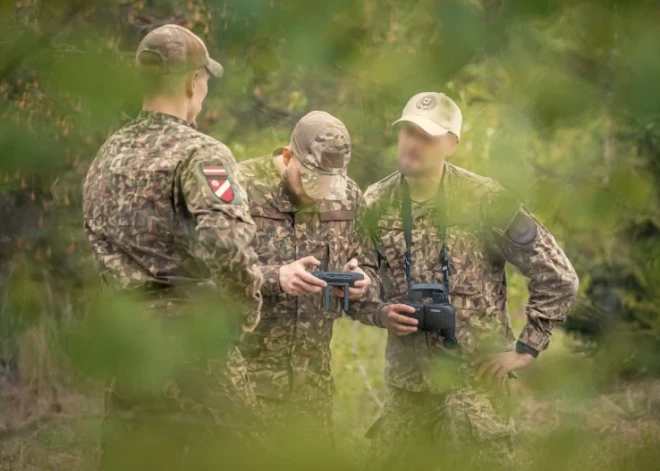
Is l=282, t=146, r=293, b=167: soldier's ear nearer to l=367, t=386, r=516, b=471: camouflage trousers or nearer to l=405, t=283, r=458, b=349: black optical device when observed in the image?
l=405, t=283, r=458, b=349: black optical device

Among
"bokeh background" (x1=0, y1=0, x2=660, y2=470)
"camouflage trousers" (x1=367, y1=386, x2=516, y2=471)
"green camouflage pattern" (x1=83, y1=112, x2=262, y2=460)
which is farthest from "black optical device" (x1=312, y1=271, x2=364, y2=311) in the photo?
"bokeh background" (x1=0, y1=0, x2=660, y2=470)

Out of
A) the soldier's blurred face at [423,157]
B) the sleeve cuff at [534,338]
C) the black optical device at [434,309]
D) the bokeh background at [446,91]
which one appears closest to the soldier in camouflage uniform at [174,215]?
the soldier's blurred face at [423,157]

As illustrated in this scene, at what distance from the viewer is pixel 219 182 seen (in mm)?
2971

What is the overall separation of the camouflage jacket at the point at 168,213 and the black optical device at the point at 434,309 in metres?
0.81

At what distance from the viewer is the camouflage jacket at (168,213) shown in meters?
2.98

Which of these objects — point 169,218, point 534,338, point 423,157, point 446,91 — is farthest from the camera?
point 534,338

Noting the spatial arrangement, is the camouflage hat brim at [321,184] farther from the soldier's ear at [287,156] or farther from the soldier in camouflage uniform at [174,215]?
the soldier in camouflage uniform at [174,215]

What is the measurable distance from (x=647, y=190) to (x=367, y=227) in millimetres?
292

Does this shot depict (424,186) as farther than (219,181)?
Yes

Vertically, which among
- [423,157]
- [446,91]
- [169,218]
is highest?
[446,91]

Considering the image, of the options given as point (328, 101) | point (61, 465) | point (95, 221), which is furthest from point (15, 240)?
point (328, 101)

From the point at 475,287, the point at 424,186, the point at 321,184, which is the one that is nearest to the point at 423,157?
the point at 424,186

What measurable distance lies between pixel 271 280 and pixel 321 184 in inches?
14.5

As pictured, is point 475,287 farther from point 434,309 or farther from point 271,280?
point 271,280
